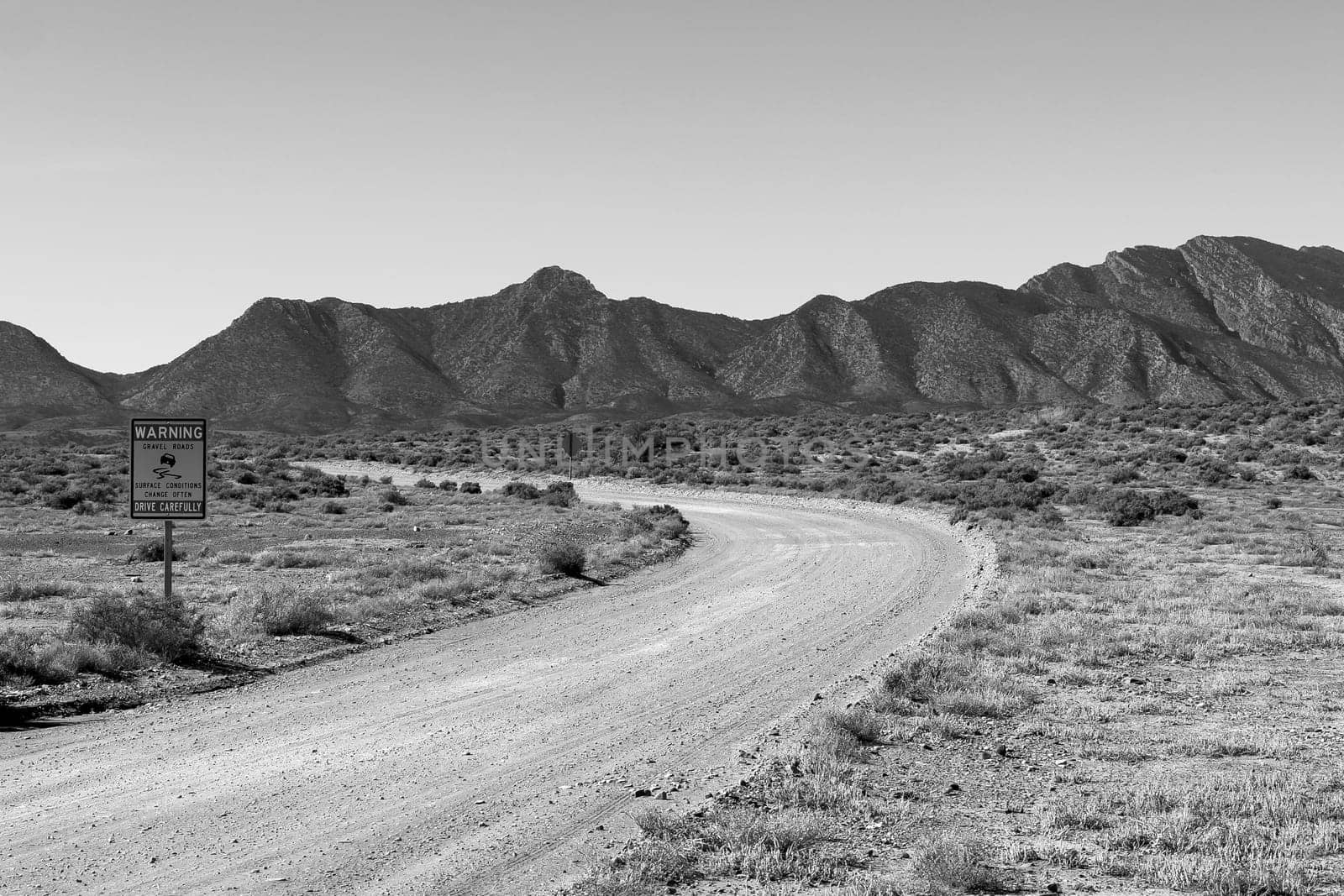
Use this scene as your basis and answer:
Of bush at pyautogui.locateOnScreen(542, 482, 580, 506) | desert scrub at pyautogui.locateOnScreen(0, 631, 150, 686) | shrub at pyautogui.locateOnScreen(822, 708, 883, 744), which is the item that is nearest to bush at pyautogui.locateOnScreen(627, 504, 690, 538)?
bush at pyautogui.locateOnScreen(542, 482, 580, 506)

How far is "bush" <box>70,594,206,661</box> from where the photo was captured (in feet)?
44.9

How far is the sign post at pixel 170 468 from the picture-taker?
15945 mm

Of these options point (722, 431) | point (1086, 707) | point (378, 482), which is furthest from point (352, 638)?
point (722, 431)

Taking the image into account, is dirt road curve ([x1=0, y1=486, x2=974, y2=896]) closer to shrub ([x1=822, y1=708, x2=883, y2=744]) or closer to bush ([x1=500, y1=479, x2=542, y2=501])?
shrub ([x1=822, y1=708, x2=883, y2=744])

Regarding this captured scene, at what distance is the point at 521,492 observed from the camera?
4522 cm

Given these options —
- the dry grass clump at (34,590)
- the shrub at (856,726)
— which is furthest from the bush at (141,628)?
the shrub at (856,726)

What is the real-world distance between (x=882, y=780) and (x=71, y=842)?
232 inches

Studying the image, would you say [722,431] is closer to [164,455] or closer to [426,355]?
[164,455]

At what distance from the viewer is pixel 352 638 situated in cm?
1573

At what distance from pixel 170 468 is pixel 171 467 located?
17 millimetres

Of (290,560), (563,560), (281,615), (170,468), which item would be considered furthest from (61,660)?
(290,560)

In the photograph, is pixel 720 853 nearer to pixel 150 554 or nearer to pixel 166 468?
pixel 166 468

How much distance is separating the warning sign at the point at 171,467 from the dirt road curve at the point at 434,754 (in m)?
3.65

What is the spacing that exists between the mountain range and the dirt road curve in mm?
108414
